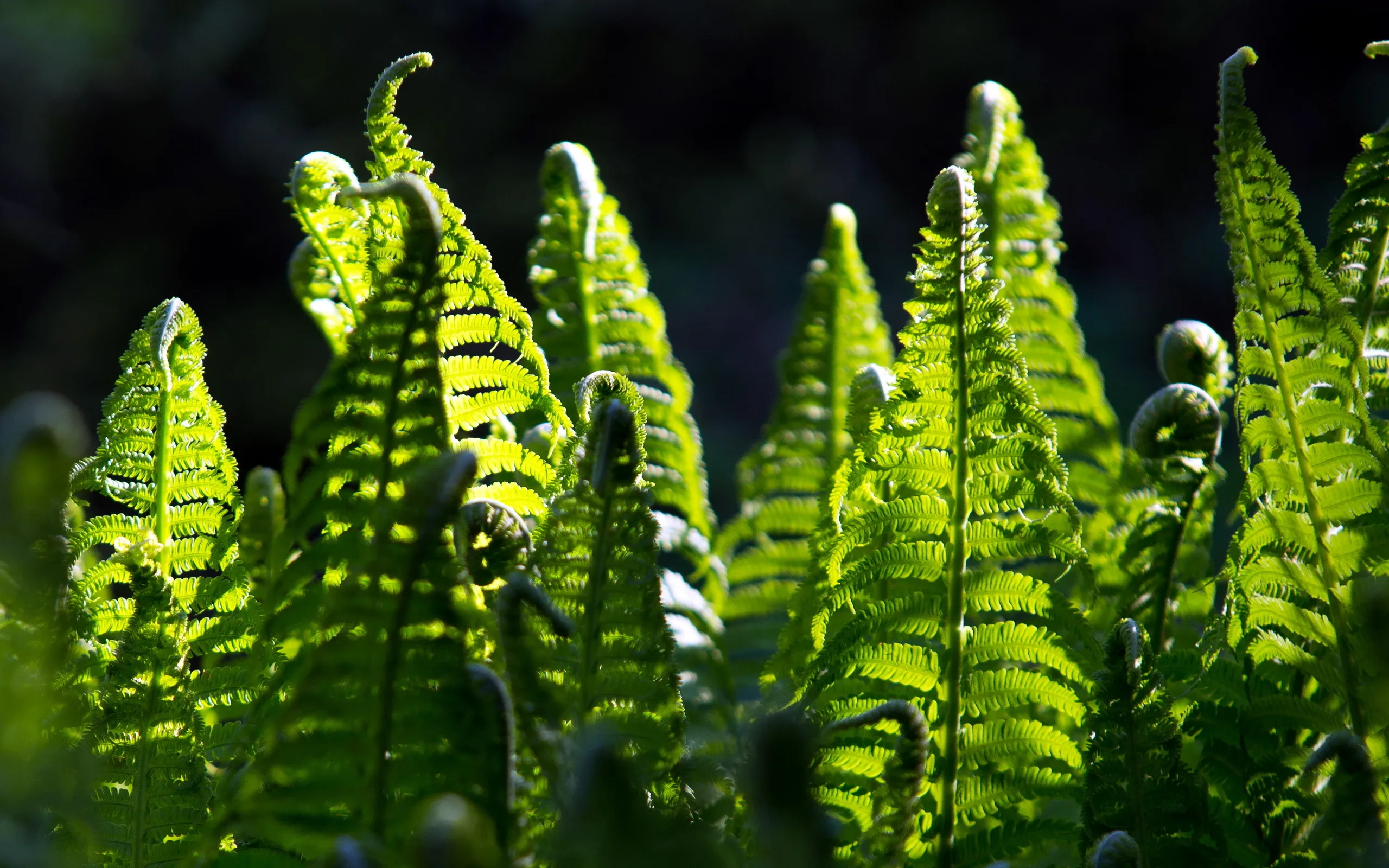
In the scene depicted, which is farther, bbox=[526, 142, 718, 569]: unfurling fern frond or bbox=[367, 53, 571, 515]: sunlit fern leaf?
bbox=[526, 142, 718, 569]: unfurling fern frond

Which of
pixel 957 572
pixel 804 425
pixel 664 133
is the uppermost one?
pixel 664 133

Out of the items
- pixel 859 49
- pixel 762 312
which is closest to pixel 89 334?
pixel 762 312

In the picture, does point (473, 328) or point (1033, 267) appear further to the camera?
point (1033, 267)

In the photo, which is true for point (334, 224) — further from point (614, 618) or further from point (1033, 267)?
point (1033, 267)

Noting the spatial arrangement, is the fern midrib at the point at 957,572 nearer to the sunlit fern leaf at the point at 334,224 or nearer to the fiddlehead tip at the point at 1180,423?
the fiddlehead tip at the point at 1180,423

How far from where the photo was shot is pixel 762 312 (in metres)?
5.04

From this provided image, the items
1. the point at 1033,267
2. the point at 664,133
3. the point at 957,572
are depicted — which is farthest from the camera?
the point at 664,133

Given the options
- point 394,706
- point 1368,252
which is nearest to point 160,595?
point 394,706

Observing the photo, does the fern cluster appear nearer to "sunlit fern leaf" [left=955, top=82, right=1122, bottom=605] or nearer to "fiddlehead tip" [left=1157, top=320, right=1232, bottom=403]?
"fiddlehead tip" [left=1157, top=320, right=1232, bottom=403]

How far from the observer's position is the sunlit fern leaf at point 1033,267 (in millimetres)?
656

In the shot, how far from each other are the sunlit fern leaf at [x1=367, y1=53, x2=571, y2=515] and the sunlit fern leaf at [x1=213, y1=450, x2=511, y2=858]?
0.11 meters

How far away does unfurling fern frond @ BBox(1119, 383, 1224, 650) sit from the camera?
1.54ft

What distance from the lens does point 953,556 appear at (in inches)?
17.9

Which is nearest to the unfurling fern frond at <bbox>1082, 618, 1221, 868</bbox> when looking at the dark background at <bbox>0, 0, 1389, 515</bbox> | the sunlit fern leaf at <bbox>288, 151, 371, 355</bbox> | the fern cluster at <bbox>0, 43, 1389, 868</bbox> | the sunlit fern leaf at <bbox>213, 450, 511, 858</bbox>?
the fern cluster at <bbox>0, 43, 1389, 868</bbox>
